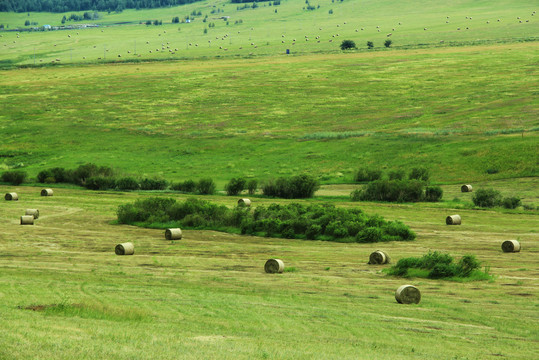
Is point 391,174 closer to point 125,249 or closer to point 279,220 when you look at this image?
point 279,220

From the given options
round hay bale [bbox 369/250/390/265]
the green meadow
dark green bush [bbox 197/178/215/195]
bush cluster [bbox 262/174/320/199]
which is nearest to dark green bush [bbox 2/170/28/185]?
the green meadow

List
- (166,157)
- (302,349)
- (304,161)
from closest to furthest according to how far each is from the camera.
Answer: (302,349), (304,161), (166,157)

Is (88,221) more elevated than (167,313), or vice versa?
(167,313)

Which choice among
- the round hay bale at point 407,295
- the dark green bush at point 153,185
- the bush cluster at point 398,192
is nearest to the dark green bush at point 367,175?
the bush cluster at point 398,192

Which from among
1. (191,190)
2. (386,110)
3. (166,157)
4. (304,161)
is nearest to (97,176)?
(191,190)

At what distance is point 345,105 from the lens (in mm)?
130500

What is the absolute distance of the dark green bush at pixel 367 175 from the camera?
8225cm

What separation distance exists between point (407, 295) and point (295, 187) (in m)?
45.3

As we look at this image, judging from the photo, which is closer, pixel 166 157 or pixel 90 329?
pixel 90 329

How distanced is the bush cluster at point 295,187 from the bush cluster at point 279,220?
55.9 feet

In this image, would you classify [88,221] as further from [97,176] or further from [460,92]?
[460,92]

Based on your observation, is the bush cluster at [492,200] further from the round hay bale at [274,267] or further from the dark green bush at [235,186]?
the round hay bale at [274,267]

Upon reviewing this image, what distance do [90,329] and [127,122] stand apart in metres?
107

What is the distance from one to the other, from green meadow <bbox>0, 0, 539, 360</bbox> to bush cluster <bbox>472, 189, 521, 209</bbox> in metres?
2.31
